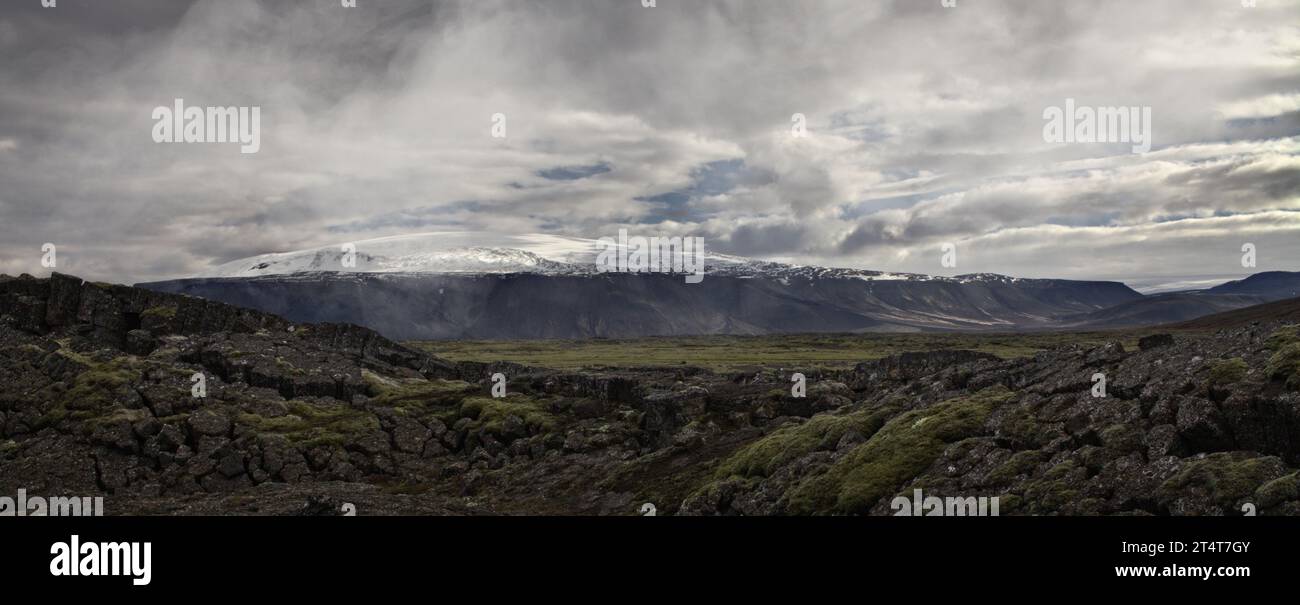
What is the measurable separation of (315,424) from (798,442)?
178 feet

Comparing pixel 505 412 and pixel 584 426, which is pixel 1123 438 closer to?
pixel 584 426

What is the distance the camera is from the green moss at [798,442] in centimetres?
5431

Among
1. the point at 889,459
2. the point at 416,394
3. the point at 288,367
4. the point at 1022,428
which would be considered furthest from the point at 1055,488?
the point at 288,367

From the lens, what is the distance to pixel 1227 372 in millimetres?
37781

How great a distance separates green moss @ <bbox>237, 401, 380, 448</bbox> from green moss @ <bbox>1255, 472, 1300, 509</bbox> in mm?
73242

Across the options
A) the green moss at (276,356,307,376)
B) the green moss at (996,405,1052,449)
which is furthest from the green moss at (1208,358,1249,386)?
the green moss at (276,356,307,376)

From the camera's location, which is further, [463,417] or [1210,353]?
[463,417]

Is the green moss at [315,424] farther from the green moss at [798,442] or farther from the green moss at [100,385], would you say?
the green moss at [798,442]

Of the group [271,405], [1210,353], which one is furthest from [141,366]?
[1210,353]

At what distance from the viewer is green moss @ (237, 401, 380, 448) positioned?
78812 mm
